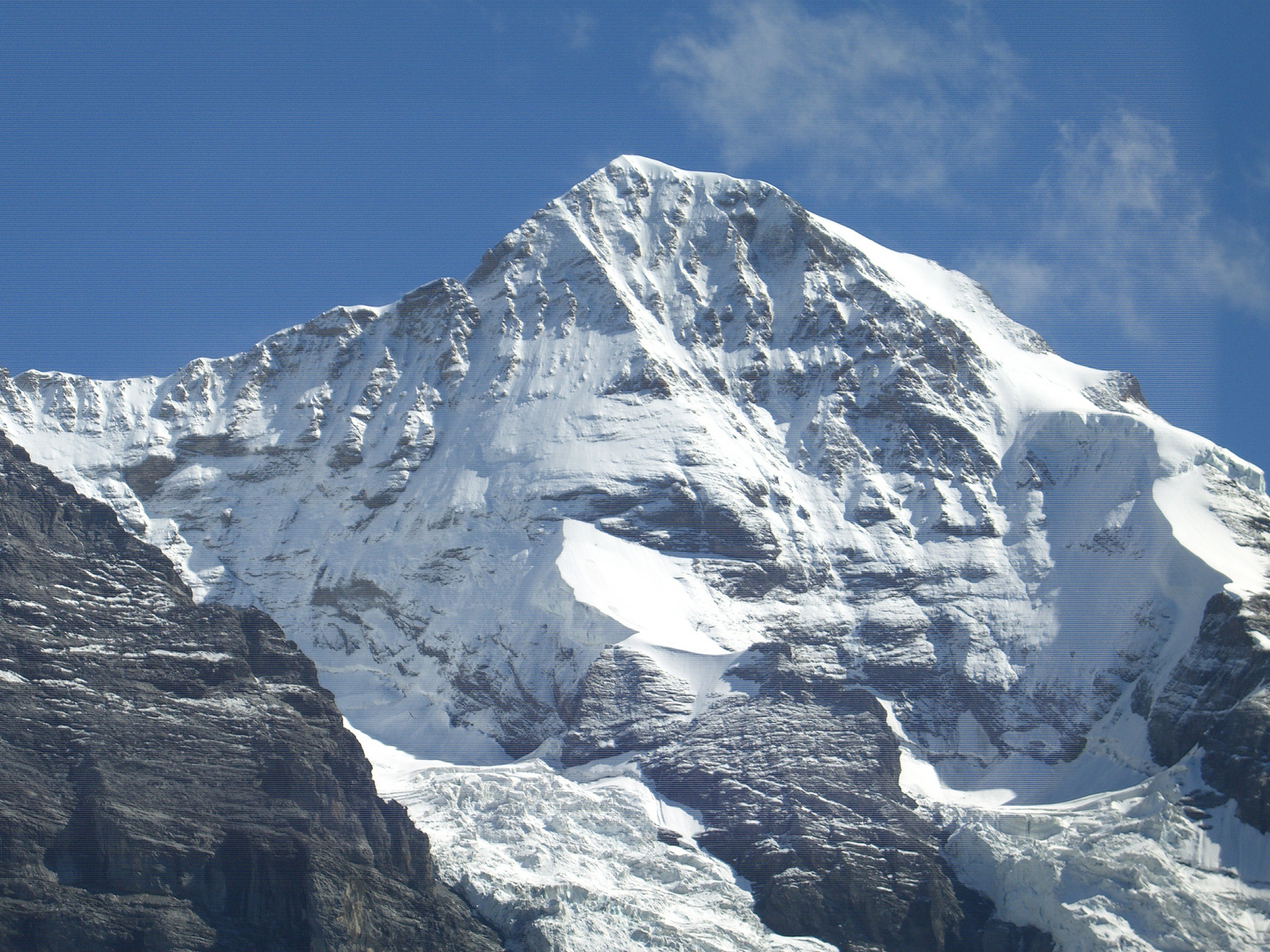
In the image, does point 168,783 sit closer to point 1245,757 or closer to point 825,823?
point 825,823

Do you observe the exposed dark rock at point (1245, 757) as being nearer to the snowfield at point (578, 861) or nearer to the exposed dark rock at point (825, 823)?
the exposed dark rock at point (825, 823)

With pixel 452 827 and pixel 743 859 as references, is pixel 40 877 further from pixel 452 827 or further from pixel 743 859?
pixel 743 859

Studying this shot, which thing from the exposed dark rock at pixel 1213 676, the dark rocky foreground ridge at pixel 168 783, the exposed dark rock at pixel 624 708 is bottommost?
the dark rocky foreground ridge at pixel 168 783

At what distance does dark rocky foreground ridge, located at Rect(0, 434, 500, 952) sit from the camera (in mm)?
153625

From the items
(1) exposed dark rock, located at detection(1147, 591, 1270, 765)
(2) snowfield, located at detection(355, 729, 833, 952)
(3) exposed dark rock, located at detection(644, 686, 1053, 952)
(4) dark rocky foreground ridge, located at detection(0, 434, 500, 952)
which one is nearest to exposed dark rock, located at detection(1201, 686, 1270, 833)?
(1) exposed dark rock, located at detection(1147, 591, 1270, 765)

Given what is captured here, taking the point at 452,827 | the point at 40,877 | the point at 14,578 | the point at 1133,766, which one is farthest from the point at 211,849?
the point at 1133,766

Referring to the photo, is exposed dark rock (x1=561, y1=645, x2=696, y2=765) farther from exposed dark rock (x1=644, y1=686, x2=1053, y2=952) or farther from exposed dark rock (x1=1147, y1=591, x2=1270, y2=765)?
exposed dark rock (x1=1147, y1=591, x2=1270, y2=765)

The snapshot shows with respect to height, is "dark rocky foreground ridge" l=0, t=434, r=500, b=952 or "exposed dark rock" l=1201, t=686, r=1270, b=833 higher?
"exposed dark rock" l=1201, t=686, r=1270, b=833

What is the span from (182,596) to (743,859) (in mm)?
53552

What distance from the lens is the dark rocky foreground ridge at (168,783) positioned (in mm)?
153625

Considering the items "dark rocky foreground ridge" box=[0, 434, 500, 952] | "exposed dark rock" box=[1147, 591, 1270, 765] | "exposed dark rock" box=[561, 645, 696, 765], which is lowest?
"dark rocky foreground ridge" box=[0, 434, 500, 952]

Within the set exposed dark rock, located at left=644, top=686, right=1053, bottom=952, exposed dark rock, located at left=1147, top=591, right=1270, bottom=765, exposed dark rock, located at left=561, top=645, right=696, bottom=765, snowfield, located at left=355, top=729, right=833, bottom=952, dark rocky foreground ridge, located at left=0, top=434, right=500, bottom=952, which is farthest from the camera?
exposed dark rock, located at left=561, top=645, right=696, bottom=765

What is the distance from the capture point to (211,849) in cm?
15850

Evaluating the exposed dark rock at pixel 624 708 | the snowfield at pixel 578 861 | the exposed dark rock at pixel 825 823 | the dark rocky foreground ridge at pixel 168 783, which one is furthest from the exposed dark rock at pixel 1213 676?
the dark rocky foreground ridge at pixel 168 783
